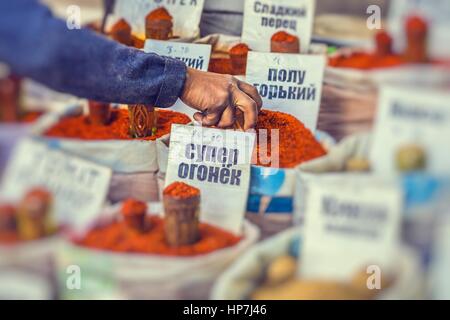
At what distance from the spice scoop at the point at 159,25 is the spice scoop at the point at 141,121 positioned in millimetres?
176

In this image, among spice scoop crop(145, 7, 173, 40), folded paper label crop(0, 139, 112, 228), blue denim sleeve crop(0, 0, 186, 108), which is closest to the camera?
blue denim sleeve crop(0, 0, 186, 108)

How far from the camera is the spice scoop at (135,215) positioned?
57.0 inches

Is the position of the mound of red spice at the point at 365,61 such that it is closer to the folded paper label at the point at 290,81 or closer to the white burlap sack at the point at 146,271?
the folded paper label at the point at 290,81

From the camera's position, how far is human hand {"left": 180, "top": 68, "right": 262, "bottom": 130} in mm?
1429

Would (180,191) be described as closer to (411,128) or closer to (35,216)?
(35,216)

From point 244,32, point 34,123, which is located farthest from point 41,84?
point 244,32

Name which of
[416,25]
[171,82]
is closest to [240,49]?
[171,82]

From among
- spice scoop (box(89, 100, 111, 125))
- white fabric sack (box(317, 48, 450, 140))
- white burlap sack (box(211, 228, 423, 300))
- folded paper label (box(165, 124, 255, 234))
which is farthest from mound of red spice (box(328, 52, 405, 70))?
spice scoop (box(89, 100, 111, 125))

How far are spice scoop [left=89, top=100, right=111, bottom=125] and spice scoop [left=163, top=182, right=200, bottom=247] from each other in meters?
0.21

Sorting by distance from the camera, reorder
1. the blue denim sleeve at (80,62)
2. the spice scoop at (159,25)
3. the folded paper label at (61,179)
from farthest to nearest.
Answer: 1. the spice scoop at (159,25)
2. the folded paper label at (61,179)
3. the blue denim sleeve at (80,62)

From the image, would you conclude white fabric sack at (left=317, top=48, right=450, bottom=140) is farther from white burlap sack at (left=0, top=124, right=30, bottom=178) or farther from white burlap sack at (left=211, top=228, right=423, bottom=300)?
white burlap sack at (left=0, top=124, right=30, bottom=178)

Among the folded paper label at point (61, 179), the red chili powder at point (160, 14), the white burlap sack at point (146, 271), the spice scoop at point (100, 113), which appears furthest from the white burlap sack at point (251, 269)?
the red chili powder at point (160, 14)

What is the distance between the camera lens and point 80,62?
4.31 feet

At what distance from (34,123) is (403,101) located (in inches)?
30.6
